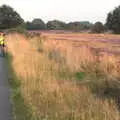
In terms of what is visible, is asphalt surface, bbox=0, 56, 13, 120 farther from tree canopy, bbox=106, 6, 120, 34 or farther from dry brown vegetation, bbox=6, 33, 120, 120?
tree canopy, bbox=106, 6, 120, 34

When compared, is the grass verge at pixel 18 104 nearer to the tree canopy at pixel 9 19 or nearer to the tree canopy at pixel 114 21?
the tree canopy at pixel 114 21

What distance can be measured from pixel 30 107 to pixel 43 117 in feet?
4.14

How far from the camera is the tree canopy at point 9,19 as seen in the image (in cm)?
9688

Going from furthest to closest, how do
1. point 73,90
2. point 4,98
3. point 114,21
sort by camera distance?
point 114,21
point 4,98
point 73,90

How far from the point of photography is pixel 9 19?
98.9m

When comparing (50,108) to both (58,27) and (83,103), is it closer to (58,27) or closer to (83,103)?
(83,103)

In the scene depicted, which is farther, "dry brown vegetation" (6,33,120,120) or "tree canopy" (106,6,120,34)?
"tree canopy" (106,6,120,34)

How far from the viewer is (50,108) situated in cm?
1053

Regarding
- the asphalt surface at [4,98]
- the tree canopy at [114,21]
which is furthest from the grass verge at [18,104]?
the tree canopy at [114,21]

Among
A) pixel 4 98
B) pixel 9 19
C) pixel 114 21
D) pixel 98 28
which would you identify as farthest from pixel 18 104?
pixel 98 28

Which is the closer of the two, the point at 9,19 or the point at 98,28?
the point at 9,19

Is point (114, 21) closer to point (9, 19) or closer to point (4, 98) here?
point (9, 19)

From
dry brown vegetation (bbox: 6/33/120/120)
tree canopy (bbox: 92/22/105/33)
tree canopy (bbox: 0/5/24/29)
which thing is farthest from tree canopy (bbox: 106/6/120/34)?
dry brown vegetation (bbox: 6/33/120/120)

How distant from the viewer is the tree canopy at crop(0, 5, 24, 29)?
318 ft
